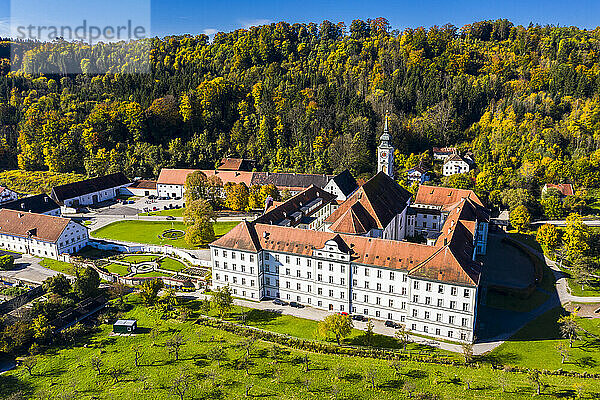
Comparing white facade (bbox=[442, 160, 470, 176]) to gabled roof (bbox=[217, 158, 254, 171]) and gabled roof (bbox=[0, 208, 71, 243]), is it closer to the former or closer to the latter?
gabled roof (bbox=[217, 158, 254, 171])

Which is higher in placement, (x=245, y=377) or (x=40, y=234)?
(x=40, y=234)

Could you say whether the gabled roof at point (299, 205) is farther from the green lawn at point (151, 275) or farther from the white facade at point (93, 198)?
the white facade at point (93, 198)

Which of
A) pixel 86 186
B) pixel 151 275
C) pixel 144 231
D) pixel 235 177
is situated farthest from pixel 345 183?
pixel 86 186

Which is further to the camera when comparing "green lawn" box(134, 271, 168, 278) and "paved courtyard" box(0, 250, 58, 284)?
"green lawn" box(134, 271, 168, 278)

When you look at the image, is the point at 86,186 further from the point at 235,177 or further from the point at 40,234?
the point at 235,177

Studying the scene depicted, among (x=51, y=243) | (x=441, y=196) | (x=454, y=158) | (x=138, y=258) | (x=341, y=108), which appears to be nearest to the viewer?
(x=51, y=243)


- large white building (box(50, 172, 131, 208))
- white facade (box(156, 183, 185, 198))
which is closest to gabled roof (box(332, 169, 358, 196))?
white facade (box(156, 183, 185, 198))
